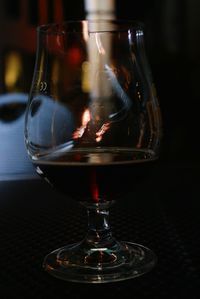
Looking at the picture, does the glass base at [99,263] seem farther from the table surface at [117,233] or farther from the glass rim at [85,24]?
Result: the glass rim at [85,24]

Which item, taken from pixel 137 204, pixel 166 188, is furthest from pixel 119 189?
pixel 166 188

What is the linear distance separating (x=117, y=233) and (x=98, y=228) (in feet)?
0.19

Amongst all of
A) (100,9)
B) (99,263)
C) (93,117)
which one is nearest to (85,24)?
(93,117)

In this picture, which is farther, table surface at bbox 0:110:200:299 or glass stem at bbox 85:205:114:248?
glass stem at bbox 85:205:114:248

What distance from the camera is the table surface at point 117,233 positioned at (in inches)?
15.9

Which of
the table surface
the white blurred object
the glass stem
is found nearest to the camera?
the table surface

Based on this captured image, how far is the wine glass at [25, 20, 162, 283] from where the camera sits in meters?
0.48

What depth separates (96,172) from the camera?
0.47 meters

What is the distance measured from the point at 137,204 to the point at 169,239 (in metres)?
0.17

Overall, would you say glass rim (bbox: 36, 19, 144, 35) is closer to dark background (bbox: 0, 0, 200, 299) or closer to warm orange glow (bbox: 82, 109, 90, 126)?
warm orange glow (bbox: 82, 109, 90, 126)

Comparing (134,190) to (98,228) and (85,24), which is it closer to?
(98,228)

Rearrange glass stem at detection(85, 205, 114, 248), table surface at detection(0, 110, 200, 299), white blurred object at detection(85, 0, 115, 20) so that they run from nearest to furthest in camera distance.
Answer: table surface at detection(0, 110, 200, 299) < glass stem at detection(85, 205, 114, 248) < white blurred object at detection(85, 0, 115, 20)

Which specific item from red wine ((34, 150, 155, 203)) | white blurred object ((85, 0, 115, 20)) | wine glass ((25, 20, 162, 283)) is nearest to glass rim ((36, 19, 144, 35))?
wine glass ((25, 20, 162, 283))

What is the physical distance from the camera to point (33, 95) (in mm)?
507
